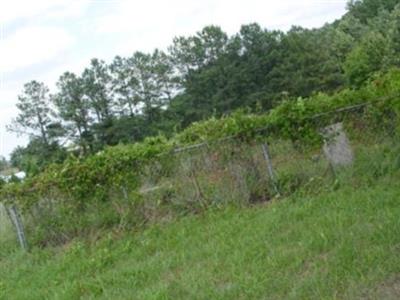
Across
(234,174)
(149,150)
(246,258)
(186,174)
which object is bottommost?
(246,258)

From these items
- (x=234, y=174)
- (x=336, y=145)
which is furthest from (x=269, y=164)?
(x=336, y=145)

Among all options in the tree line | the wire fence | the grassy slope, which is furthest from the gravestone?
the tree line

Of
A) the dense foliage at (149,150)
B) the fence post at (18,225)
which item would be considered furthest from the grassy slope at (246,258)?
the dense foliage at (149,150)

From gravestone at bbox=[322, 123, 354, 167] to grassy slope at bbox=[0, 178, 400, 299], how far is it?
2.08ft

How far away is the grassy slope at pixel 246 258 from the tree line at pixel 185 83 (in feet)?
127

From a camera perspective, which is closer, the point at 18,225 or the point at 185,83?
the point at 18,225

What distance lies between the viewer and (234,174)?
6918 millimetres

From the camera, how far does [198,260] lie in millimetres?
4949

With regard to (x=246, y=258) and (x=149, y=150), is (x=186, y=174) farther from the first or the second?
(x=246, y=258)

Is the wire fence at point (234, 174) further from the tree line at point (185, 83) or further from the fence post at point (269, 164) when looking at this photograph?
the tree line at point (185, 83)

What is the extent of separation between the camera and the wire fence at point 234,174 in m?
6.56

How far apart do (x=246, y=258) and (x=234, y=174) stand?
2415 millimetres

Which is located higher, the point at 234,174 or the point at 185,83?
the point at 185,83

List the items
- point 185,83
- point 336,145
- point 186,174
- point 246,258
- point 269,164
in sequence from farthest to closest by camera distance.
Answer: point 185,83, point 186,174, point 269,164, point 336,145, point 246,258
